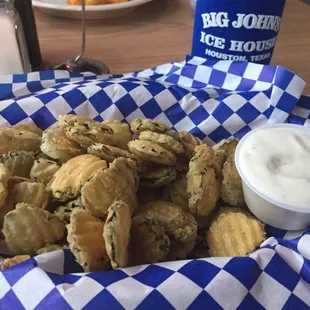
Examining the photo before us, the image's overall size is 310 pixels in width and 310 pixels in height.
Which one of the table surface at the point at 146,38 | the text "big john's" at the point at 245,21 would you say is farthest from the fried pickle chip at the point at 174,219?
the table surface at the point at 146,38

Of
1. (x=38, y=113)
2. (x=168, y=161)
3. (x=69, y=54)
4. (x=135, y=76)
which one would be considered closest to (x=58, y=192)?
(x=168, y=161)

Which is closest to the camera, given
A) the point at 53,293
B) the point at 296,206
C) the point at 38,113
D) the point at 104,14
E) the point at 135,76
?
the point at 53,293

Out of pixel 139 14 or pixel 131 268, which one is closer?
pixel 131 268

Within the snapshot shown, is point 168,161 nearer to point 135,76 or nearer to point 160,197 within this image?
point 160,197

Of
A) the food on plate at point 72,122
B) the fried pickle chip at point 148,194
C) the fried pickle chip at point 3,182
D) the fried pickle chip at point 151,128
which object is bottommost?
the fried pickle chip at point 148,194

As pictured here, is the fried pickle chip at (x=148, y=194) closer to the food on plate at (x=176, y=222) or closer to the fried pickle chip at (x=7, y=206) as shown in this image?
the food on plate at (x=176, y=222)

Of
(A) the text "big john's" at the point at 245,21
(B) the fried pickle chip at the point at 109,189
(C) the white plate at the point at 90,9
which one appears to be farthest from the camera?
(C) the white plate at the point at 90,9
